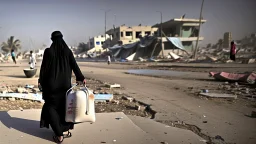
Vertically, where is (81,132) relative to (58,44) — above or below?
below

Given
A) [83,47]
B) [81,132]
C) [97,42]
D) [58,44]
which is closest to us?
[58,44]

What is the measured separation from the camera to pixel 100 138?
3.40m

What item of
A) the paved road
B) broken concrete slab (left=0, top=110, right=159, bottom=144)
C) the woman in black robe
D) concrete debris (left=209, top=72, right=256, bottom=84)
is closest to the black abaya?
the woman in black robe

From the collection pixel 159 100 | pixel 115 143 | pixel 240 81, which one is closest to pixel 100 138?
pixel 115 143

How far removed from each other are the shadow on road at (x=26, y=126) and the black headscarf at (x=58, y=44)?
3.92ft

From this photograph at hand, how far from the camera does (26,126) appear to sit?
3.86m

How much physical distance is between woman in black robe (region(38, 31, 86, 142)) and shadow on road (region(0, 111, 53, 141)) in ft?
0.95

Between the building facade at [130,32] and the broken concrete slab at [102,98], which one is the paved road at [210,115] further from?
the building facade at [130,32]

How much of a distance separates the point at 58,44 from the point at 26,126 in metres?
1.52

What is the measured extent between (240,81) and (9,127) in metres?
9.32

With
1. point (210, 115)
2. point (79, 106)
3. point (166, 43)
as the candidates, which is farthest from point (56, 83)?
point (166, 43)

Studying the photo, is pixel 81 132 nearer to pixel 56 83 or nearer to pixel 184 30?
pixel 56 83

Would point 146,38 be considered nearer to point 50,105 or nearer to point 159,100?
point 159,100

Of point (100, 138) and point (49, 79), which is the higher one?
point (49, 79)
